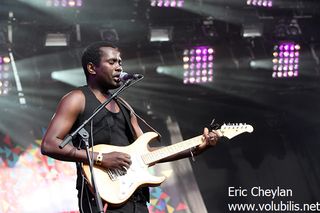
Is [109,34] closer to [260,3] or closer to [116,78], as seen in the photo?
[260,3]

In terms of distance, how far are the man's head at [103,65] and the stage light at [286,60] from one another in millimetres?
4159

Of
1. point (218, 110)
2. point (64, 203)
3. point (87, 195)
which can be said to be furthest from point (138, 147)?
point (218, 110)

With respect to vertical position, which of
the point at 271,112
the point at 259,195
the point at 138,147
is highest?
the point at 138,147

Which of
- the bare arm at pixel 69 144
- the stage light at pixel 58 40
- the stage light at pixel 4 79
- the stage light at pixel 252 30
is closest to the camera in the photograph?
the bare arm at pixel 69 144

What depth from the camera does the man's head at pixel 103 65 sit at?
373 cm

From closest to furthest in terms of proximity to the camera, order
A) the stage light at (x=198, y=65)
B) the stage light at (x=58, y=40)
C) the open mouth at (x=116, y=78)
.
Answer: the open mouth at (x=116, y=78)
the stage light at (x=58, y=40)
the stage light at (x=198, y=65)

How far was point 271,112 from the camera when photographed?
7410 millimetres

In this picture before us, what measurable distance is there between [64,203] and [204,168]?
5.57ft

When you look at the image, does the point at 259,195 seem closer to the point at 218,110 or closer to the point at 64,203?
the point at 218,110

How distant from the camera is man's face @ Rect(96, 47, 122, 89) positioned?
3723 millimetres

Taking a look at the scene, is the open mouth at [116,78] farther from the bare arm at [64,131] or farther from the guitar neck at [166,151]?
the guitar neck at [166,151]

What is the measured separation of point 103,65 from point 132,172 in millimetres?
699

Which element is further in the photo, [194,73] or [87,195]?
[194,73]

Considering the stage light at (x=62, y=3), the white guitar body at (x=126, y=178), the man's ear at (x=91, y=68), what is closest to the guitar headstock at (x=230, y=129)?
the white guitar body at (x=126, y=178)
